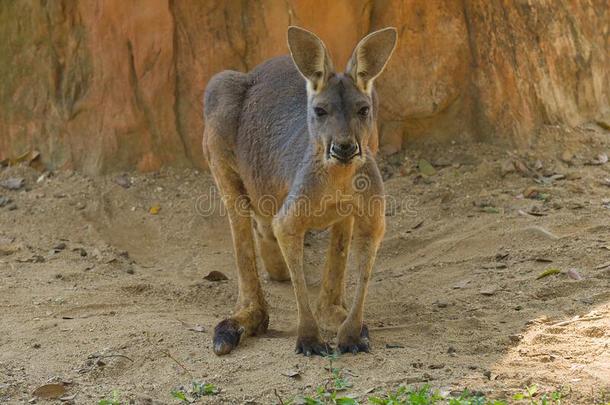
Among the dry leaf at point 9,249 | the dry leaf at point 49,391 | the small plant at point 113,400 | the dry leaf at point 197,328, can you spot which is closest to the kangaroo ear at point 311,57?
the dry leaf at point 197,328

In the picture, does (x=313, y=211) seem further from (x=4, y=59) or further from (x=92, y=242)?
(x=4, y=59)

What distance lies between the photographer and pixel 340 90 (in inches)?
188

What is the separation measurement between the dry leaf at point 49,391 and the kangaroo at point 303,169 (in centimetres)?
88

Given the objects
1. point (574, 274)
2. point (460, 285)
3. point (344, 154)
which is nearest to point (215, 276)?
point (460, 285)

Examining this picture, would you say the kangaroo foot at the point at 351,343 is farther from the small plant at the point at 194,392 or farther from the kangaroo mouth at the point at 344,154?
the kangaroo mouth at the point at 344,154

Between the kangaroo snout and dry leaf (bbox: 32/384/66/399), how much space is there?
1.69 metres

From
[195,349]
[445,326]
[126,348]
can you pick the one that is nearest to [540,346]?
[445,326]

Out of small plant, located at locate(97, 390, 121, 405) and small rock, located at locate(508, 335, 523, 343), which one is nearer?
small plant, located at locate(97, 390, 121, 405)

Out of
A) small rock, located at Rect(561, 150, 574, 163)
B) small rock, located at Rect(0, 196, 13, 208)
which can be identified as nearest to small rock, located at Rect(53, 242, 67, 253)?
small rock, located at Rect(0, 196, 13, 208)

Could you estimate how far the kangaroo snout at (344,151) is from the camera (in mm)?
4531

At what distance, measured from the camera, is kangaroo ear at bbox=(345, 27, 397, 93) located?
4.84 m

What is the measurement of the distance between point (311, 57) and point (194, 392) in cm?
177

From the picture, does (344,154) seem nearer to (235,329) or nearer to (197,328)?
(235,329)

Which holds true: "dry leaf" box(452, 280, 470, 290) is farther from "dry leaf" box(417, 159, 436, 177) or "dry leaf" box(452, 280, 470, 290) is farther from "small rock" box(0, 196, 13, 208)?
"small rock" box(0, 196, 13, 208)
